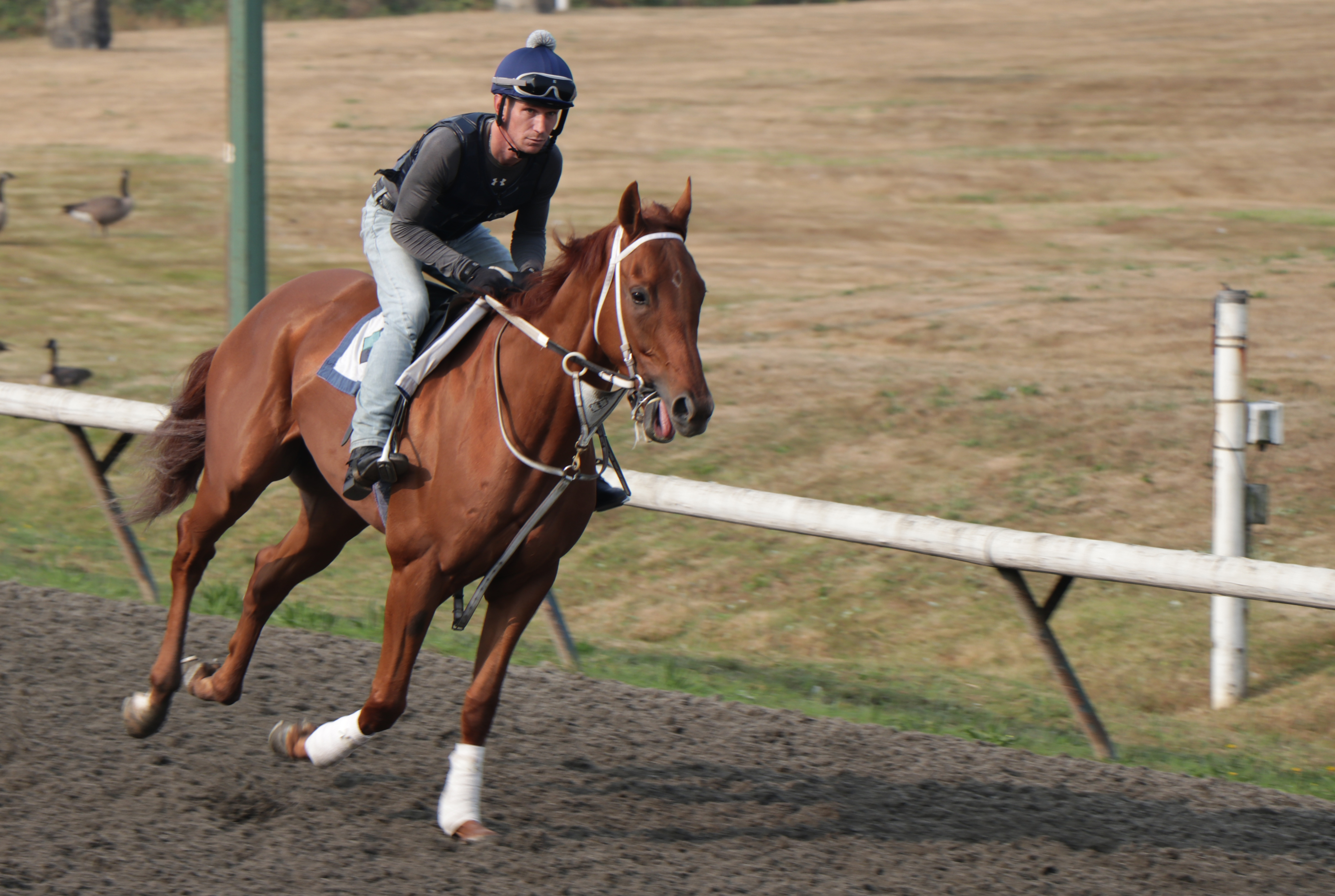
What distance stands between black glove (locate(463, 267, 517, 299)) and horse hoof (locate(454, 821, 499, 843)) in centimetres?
180

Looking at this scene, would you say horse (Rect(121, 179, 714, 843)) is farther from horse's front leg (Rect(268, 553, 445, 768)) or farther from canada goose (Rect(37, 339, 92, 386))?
canada goose (Rect(37, 339, 92, 386))

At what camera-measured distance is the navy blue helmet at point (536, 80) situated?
5.06m

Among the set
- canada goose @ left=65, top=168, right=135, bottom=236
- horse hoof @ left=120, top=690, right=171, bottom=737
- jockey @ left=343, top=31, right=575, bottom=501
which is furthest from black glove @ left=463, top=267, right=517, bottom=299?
canada goose @ left=65, top=168, right=135, bottom=236

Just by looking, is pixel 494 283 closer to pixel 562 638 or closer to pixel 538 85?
pixel 538 85

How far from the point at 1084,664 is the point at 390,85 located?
2721 cm

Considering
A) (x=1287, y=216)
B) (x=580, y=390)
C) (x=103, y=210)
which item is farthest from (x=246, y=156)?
(x=1287, y=216)

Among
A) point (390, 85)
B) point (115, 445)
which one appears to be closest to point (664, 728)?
point (115, 445)

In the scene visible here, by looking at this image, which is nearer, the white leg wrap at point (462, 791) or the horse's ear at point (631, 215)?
the horse's ear at point (631, 215)

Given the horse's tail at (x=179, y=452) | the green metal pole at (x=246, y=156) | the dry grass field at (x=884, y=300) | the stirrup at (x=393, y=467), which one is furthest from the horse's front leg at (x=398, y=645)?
the green metal pole at (x=246, y=156)

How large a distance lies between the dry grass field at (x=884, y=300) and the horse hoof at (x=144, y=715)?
7.75 ft

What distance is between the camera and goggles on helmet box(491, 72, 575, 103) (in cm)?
505

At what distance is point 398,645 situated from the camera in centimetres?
516

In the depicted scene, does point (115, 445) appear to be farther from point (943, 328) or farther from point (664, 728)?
point (943, 328)

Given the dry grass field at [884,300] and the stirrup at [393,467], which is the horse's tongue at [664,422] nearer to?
the stirrup at [393,467]
